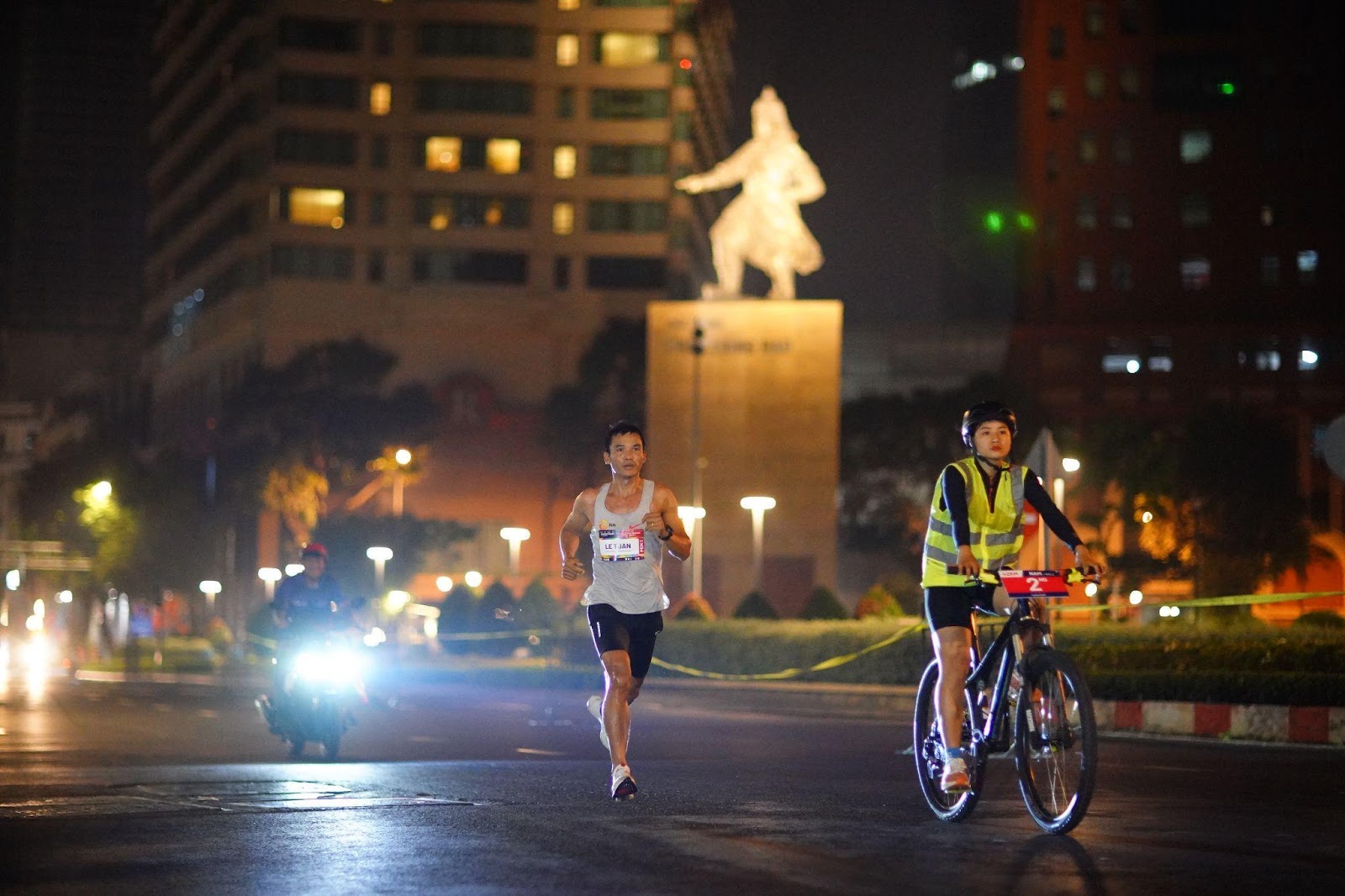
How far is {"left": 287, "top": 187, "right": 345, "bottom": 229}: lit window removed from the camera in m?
100

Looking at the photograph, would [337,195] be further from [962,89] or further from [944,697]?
[944,697]

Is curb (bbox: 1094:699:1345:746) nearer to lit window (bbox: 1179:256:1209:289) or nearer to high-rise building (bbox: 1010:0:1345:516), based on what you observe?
high-rise building (bbox: 1010:0:1345:516)

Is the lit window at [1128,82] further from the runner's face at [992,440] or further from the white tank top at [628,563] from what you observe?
the runner's face at [992,440]

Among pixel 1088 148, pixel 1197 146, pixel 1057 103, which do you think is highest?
pixel 1057 103

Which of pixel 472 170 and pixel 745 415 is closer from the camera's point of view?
pixel 745 415

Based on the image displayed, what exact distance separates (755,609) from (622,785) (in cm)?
3052

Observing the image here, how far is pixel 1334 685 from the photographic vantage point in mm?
16719

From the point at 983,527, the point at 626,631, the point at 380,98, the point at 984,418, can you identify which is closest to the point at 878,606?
the point at 626,631

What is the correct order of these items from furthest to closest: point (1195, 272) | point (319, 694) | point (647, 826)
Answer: point (1195, 272) < point (319, 694) < point (647, 826)

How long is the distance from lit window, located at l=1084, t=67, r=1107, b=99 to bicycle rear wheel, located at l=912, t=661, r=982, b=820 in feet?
315

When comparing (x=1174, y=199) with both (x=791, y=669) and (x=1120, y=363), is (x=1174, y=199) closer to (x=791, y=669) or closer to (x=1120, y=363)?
(x=1120, y=363)

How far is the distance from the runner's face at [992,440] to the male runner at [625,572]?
152 centimetres

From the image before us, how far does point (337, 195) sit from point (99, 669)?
41927 millimetres

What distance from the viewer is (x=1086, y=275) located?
100 metres
